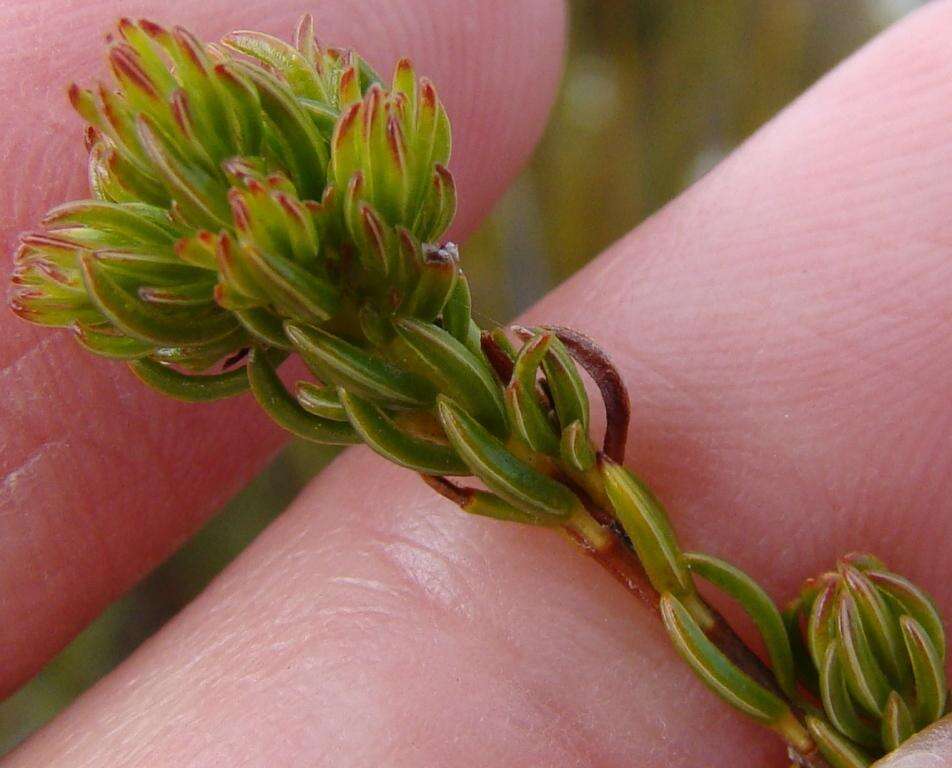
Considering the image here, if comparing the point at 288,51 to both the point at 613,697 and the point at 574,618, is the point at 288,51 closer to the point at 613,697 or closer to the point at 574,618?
the point at 574,618

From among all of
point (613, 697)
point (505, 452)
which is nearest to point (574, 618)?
point (613, 697)

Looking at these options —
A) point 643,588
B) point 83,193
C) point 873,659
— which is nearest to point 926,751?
point 873,659

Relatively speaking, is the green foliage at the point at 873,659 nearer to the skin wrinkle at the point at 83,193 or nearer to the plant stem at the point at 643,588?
the plant stem at the point at 643,588

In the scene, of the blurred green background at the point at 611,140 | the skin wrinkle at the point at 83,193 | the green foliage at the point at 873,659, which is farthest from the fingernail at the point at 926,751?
the blurred green background at the point at 611,140

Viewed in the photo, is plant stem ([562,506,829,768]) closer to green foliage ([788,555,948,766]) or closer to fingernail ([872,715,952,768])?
green foliage ([788,555,948,766])

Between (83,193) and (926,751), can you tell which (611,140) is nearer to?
(83,193)
